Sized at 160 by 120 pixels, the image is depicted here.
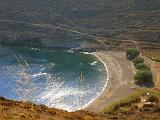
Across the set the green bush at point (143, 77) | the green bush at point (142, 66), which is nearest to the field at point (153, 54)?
the green bush at point (142, 66)

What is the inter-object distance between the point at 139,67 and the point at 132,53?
745 cm

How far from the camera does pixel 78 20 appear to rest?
324ft

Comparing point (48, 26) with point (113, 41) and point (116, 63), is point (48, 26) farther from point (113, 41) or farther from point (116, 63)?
point (116, 63)

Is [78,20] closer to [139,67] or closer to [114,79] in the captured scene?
[139,67]

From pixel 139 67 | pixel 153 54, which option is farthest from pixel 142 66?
pixel 153 54

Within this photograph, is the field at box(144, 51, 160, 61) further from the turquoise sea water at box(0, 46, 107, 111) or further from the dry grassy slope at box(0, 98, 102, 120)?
the dry grassy slope at box(0, 98, 102, 120)

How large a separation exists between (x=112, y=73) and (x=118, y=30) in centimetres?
2268

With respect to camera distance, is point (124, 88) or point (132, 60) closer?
point (124, 88)

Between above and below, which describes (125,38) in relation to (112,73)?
above

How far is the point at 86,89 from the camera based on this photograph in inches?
2549

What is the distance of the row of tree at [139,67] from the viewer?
67.5 m

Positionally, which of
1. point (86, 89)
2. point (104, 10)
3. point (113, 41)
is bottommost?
point (86, 89)

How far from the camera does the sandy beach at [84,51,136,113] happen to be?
5806 centimetres

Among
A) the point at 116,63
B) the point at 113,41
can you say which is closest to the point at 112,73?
the point at 116,63
